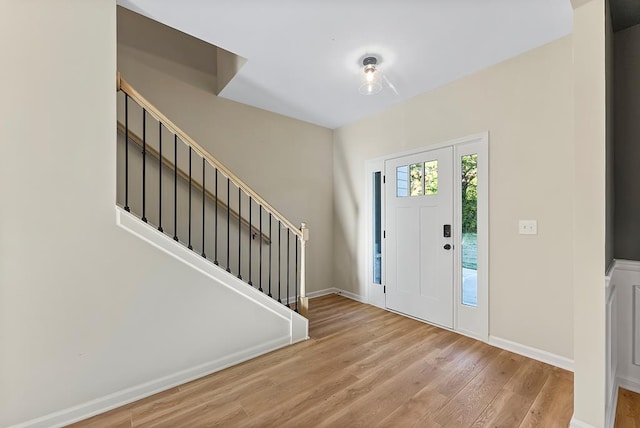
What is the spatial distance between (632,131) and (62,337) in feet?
13.8

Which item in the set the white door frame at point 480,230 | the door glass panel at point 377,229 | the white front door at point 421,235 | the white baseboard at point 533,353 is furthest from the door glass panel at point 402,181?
the white baseboard at point 533,353

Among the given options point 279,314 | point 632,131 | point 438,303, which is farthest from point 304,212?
point 632,131

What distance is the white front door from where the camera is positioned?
299 centimetres

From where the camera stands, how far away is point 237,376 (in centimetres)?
214

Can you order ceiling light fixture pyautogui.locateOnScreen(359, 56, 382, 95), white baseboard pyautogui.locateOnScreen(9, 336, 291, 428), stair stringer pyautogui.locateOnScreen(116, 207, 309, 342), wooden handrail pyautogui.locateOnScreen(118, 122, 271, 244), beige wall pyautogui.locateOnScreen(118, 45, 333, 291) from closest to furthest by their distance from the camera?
white baseboard pyautogui.locateOnScreen(9, 336, 291, 428) → stair stringer pyautogui.locateOnScreen(116, 207, 309, 342) → ceiling light fixture pyautogui.locateOnScreen(359, 56, 382, 95) → wooden handrail pyautogui.locateOnScreen(118, 122, 271, 244) → beige wall pyautogui.locateOnScreen(118, 45, 333, 291)

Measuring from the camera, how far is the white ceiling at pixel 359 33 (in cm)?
191

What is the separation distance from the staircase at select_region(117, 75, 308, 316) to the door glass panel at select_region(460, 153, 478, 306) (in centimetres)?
168

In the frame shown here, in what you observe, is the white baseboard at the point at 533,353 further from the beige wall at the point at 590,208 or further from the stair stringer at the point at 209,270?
the stair stringer at the point at 209,270

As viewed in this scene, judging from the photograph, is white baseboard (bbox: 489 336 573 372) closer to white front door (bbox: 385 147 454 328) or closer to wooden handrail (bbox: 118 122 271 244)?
white front door (bbox: 385 147 454 328)

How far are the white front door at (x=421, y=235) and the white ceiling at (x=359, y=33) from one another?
3.09 ft

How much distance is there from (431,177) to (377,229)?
1.07m

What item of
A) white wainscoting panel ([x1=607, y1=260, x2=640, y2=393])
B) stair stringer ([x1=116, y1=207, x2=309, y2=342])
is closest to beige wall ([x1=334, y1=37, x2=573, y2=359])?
white wainscoting panel ([x1=607, y1=260, x2=640, y2=393])

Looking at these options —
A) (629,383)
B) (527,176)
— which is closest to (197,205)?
(527,176)

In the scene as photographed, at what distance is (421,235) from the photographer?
325cm
